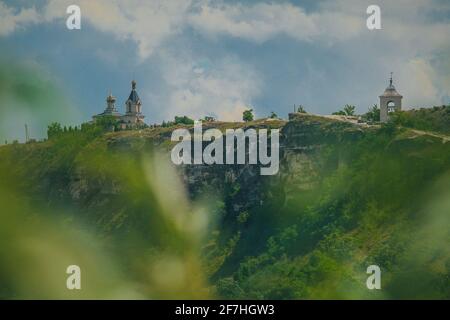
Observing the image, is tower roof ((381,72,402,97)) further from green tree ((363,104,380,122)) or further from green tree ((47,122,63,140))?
green tree ((47,122,63,140))

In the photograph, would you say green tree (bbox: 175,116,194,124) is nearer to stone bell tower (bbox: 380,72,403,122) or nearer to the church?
the church

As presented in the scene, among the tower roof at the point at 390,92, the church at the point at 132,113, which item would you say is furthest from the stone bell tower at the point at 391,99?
the church at the point at 132,113

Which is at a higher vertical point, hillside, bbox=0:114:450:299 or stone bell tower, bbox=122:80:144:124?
stone bell tower, bbox=122:80:144:124

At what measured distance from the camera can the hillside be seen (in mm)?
102938

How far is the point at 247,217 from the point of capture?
127750 millimetres

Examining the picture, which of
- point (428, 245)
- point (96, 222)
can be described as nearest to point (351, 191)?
point (428, 245)

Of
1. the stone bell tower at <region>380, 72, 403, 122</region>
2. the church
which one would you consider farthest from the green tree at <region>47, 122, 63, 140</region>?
the stone bell tower at <region>380, 72, 403, 122</region>

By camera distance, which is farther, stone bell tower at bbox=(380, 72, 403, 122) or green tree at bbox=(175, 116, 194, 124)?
green tree at bbox=(175, 116, 194, 124)

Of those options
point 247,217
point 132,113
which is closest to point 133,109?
point 132,113

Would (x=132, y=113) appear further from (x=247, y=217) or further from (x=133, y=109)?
(x=247, y=217)

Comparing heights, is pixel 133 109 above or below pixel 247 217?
above

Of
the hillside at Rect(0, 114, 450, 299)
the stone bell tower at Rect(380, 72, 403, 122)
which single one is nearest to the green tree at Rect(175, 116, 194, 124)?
the hillside at Rect(0, 114, 450, 299)

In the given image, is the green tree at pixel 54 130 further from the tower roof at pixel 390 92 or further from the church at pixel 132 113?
the tower roof at pixel 390 92

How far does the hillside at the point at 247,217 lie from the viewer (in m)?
103
